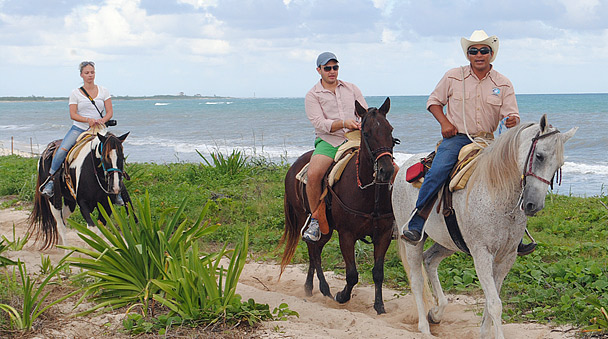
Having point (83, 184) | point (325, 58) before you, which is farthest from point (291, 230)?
point (83, 184)

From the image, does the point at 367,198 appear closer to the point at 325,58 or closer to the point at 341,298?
the point at 341,298

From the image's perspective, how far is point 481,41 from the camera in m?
4.88

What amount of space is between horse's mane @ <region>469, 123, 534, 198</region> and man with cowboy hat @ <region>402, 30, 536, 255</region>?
39 centimetres

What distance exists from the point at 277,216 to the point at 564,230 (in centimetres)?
423

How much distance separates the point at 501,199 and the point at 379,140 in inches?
56.3

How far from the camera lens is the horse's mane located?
4.28 metres

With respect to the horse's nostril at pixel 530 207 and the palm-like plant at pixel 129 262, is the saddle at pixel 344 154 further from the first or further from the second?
the horse's nostril at pixel 530 207

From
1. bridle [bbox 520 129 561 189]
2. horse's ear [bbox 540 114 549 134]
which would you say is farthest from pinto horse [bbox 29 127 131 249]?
horse's ear [bbox 540 114 549 134]

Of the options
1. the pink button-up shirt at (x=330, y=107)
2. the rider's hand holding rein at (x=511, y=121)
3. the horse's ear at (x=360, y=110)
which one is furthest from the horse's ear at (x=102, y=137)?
the rider's hand holding rein at (x=511, y=121)

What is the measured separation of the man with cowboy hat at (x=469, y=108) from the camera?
16.1ft

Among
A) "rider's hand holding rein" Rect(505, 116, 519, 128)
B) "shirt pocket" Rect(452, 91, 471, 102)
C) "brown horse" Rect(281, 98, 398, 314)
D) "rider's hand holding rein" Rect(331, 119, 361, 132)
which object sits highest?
"shirt pocket" Rect(452, 91, 471, 102)

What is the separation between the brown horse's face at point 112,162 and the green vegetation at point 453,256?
41 cm

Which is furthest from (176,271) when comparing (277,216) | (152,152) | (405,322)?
(152,152)

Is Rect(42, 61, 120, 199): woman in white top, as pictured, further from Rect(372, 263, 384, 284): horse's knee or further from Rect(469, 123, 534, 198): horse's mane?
Rect(469, 123, 534, 198): horse's mane
